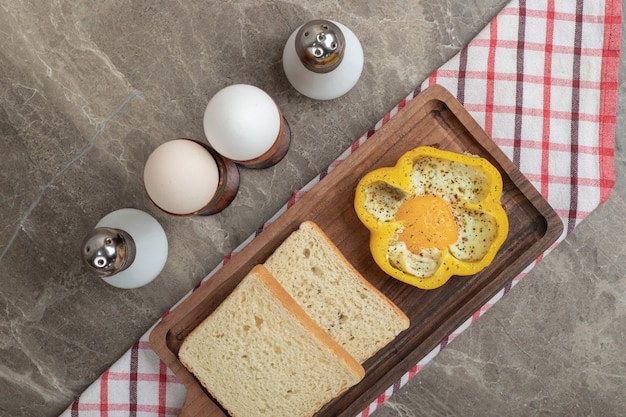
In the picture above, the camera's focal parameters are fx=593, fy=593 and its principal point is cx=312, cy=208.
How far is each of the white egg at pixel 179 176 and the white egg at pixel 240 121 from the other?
4 centimetres

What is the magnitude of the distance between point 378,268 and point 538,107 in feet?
1.30

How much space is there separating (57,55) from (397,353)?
2.59ft

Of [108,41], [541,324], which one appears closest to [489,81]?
[541,324]

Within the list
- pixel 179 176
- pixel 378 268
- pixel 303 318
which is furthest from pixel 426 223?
pixel 179 176

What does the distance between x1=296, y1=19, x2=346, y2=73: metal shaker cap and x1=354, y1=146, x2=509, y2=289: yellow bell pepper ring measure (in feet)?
0.62

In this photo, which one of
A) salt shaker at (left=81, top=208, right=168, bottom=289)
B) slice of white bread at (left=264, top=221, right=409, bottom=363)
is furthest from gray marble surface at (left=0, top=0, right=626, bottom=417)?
slice of white bread at (left=264, top=221, right=409, bottom=363)

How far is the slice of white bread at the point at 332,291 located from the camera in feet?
3.05

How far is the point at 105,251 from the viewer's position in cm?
86

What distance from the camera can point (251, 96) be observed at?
803 mm

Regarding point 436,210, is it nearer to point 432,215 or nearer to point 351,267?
point 432,215

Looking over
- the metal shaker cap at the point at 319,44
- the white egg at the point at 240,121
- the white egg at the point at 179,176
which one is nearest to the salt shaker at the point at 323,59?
the metal shaker cap at the point at 319,44

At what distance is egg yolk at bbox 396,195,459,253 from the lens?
35.3 inches

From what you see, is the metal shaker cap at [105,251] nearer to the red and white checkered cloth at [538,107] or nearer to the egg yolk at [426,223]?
the red and white checkered cloth at [538,107]

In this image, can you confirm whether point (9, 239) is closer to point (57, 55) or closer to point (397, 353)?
point (57, 55)
